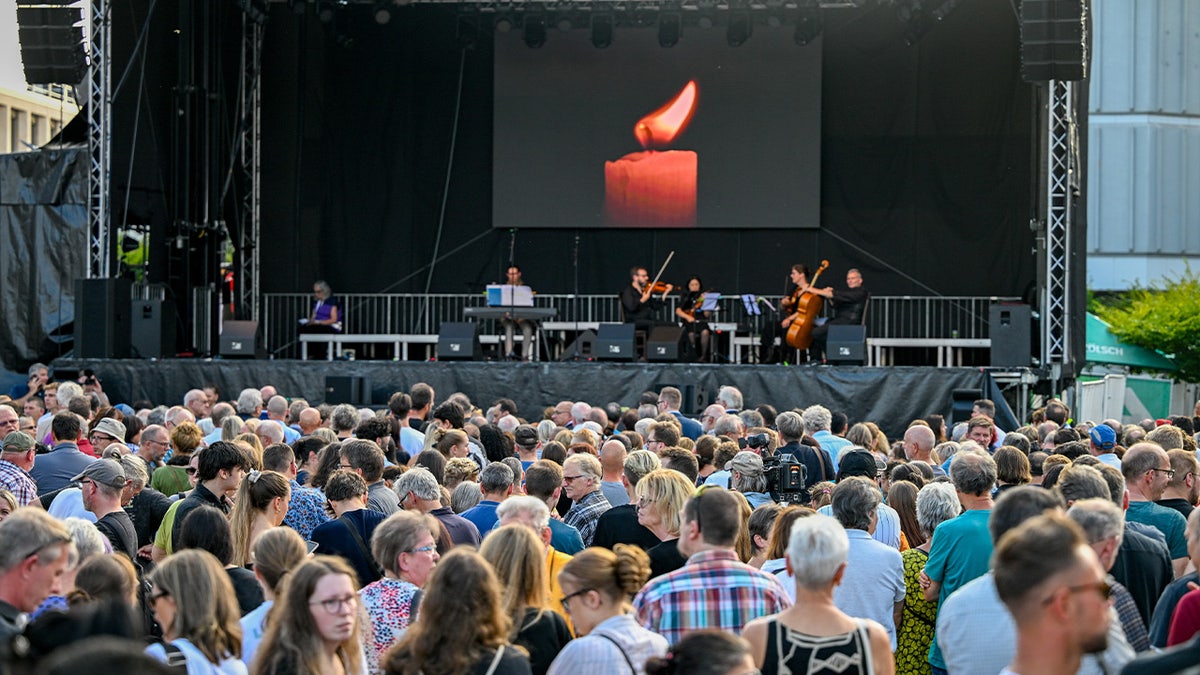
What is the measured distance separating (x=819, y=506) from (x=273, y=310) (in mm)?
16743

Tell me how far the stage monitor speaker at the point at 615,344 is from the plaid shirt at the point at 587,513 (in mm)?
10926

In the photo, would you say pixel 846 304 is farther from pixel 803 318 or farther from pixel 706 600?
pixel 706 600

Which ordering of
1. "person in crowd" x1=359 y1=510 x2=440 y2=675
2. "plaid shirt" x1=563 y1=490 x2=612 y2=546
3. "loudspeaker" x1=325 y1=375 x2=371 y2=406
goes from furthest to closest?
1. "loudspeaker" x1=325 y1=375 x2=371 y2=406
2. "plaid shirt" x1=563 y1=490 x2=612 y2=546
3. "person in crowd" x1=359 y1=510 x2=440 y2=675

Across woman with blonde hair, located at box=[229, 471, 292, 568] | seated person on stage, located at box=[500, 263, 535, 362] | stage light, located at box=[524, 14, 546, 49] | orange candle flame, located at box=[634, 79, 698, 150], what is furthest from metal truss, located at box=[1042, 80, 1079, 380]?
woman with blonde hair, located at box=[229, 471, 292, 568]

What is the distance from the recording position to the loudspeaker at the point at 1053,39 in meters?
15.6

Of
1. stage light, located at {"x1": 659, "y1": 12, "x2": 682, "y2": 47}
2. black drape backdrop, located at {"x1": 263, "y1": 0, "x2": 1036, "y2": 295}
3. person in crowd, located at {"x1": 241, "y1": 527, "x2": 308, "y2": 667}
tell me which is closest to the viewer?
person in crowd, located at {"x1": 241, "y1": 527, "x2": 308, "y2": 667}

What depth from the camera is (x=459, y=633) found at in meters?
3.68

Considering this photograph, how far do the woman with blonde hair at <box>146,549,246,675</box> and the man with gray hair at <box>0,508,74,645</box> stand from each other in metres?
0.26

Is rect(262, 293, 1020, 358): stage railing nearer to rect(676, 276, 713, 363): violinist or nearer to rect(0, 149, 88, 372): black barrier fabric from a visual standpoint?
rect(676, 276, 713, 363): violinist

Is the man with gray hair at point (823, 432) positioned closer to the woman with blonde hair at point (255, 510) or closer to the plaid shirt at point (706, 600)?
the woman with blonde hair at point (255, 510)

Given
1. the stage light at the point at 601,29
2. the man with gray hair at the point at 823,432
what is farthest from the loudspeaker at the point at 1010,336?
the stage light at the point at 601,29

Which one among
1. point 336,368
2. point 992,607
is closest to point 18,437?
point 992,607

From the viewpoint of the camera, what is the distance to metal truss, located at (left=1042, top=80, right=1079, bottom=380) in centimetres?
1669

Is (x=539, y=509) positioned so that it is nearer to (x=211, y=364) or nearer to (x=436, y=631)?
(x=436, y=631)
